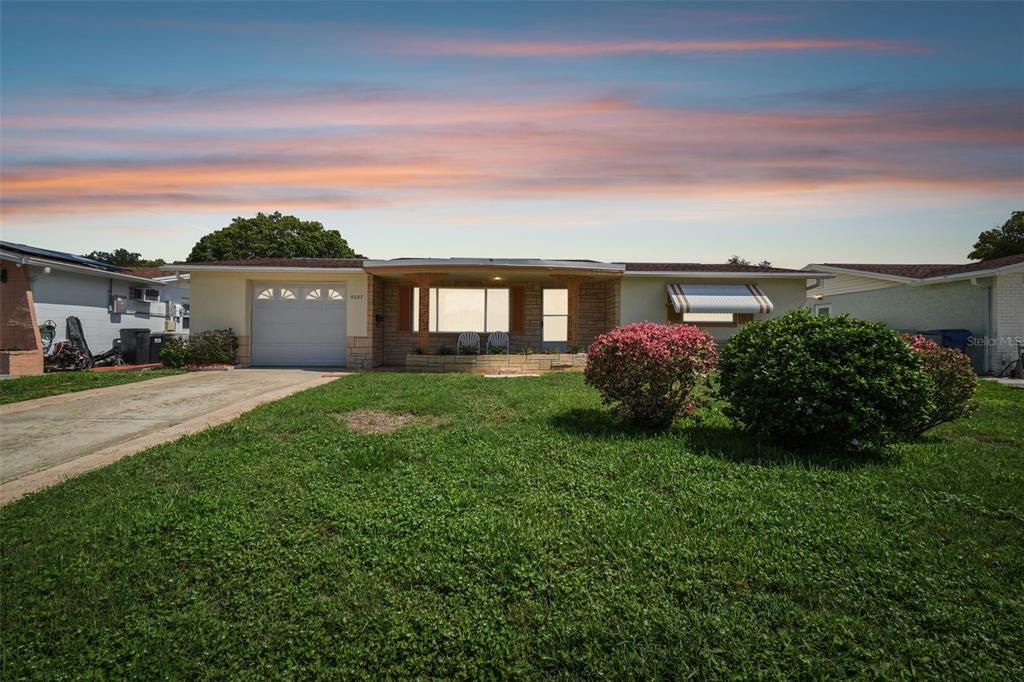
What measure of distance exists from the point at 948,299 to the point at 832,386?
53.6ft

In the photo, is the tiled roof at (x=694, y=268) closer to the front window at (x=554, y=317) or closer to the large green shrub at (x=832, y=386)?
the front window at (x=554, y=317)

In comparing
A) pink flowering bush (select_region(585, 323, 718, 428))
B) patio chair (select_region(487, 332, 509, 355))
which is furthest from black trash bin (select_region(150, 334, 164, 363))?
pink flowering bush (select_region(585, 323, 718, 428))

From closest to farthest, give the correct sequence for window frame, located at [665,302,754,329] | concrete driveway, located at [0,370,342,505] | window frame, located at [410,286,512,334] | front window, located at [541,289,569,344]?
concrete driveway, located at [0,370,342,505]
window frame, located at [665,302,754,329]
window frame, located at [410,286,512,334]
front window, located at [541,289,569,344]

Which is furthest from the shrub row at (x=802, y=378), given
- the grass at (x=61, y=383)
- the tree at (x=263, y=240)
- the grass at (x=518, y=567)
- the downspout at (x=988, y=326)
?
the tree at (x=263, y=240)

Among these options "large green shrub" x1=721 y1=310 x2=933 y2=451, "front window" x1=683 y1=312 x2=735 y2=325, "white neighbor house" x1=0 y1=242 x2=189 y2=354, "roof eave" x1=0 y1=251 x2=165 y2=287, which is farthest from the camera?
"front window" x1=683 y1=312 x2=735 y2=325

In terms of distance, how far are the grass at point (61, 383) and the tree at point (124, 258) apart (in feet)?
160

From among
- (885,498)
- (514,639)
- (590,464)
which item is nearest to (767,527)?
(885,498)

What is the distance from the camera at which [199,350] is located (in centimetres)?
1424

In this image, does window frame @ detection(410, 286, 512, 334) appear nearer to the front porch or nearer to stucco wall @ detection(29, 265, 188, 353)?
the front porch

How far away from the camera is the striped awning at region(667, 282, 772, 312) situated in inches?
584

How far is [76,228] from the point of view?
453 inches

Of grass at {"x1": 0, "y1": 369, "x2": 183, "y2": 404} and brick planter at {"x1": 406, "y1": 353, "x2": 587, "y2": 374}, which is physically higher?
brick planter at {"x1": 406, "y1": 353, "x2": 587, "y2": 374}

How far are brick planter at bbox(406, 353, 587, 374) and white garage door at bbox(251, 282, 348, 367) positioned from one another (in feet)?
10.1

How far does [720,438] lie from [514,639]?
4.01 meters
